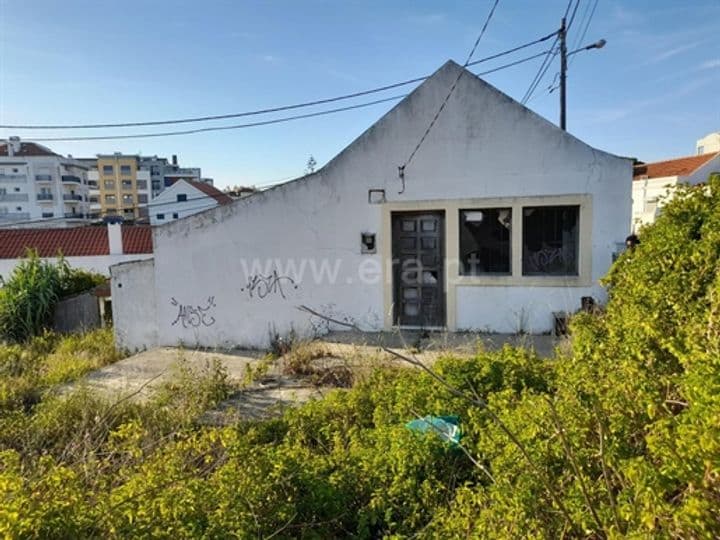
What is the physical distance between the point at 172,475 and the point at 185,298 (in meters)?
6.84

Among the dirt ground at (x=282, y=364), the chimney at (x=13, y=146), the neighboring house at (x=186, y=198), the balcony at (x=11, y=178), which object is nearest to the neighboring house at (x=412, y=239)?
the dirt ground at (x=282, y=364)

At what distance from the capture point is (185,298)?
9133mm

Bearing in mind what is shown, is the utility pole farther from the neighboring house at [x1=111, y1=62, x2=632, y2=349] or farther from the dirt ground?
the dirt ground

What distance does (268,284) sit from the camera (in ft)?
29.2

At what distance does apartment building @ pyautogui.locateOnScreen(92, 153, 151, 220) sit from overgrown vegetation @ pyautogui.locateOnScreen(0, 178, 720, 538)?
8290 centimetres

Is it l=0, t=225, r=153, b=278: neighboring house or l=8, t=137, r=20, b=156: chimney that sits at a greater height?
l=8, t=137, r=20, b=156: chimney

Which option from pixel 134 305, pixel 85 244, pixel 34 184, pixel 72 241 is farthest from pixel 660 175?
pixel 34 184

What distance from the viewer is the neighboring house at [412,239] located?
806 centimetres

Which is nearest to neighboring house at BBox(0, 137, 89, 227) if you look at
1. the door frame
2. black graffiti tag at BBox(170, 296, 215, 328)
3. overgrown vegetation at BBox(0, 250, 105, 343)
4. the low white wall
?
overgrown vegetation at BBox(0, 250, 105, 343)

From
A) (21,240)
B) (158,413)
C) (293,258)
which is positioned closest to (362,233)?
(293,258)

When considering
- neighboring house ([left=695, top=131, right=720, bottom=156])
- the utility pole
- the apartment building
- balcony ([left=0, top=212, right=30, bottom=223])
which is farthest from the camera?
the apartment building

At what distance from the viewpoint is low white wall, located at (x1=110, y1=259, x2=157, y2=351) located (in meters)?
9.30

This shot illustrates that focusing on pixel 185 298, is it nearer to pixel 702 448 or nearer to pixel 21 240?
pixel 702 448

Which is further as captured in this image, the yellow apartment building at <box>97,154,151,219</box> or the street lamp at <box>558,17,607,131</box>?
the yellow apartment building at <box>97,154,151,219</box>
